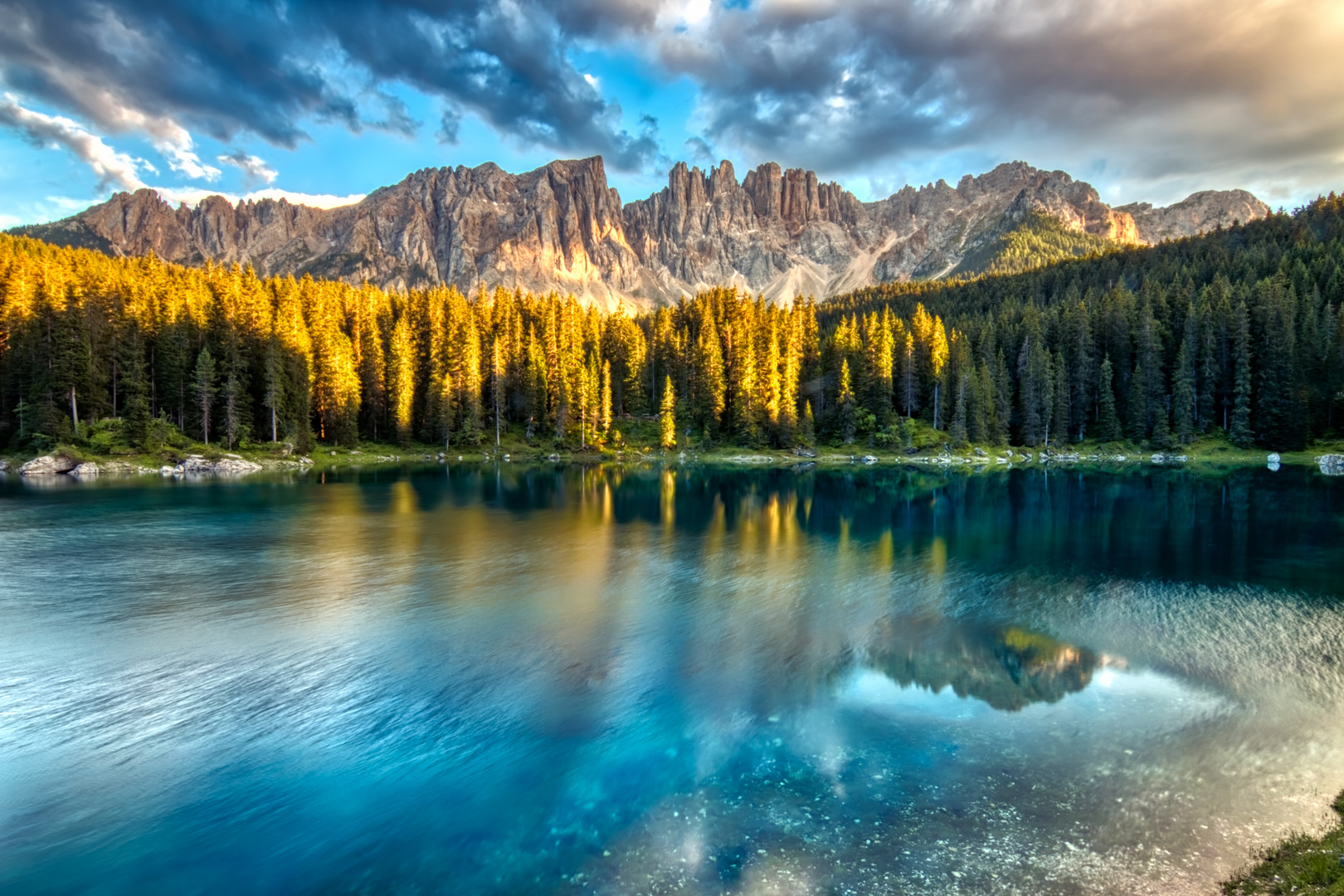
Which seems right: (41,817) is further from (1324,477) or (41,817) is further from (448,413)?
(1324,477)

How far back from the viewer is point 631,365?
120 meters

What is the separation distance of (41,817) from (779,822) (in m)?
14.6

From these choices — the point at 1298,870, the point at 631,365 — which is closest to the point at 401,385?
the point at 631,365

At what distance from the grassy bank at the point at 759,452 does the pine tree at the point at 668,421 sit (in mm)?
1120

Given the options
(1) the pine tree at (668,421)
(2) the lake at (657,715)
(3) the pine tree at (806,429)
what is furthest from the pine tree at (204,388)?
(3) the pine tree at (806,429)

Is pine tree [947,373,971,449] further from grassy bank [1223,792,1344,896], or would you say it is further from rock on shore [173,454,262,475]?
rock on shore [173,454,262,475]

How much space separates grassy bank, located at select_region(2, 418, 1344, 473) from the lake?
5467cm

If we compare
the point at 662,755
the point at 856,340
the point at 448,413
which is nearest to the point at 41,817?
the point at 662,755

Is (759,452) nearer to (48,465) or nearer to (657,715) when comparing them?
(657,715)

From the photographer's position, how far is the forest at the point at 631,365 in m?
83.5

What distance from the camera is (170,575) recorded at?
30656 mm

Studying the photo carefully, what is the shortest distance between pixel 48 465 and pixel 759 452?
89.6 meters

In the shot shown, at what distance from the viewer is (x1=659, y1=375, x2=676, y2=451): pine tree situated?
108 metres

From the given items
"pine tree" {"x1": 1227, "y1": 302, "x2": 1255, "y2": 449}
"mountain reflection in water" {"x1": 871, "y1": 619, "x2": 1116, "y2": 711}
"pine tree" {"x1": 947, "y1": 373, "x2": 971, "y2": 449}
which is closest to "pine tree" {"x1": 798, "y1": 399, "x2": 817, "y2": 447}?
"pine tree" {"x1": 947, "y1": 373, "x2": 971, "y2": 449}
